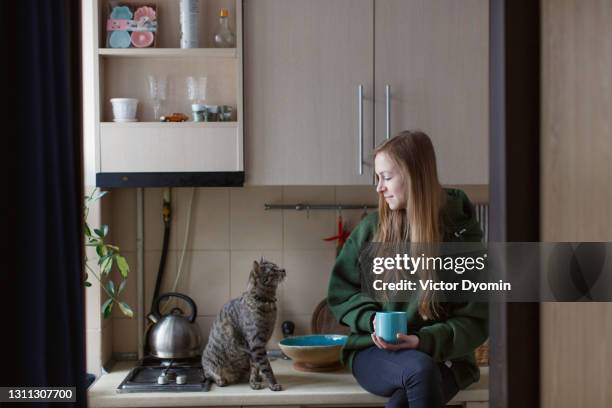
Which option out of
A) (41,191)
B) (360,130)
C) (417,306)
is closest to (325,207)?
(360,130)

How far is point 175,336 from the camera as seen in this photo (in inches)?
109

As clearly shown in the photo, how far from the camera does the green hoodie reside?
8.00 feet

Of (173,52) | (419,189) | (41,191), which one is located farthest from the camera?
(173,52)

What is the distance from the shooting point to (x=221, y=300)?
303 cm

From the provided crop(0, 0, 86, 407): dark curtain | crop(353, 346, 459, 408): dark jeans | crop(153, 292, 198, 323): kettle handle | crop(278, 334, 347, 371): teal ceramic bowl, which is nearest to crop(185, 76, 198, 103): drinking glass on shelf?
crop(153, 292, 198, 323): kettle handle

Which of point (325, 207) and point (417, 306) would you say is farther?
point (325, 207)

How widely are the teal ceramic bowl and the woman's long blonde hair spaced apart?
41 centimetres

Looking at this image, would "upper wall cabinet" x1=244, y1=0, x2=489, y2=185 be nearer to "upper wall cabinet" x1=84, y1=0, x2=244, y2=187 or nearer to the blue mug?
"upper wall cabinet" x1=84, y1=0, x2=244, y2=187

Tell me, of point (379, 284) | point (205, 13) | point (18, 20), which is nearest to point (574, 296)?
point (18, 20)

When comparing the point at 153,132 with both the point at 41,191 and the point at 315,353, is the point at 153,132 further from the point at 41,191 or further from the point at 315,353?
the point at 41,191

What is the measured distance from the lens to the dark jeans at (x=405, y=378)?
229 centimetres

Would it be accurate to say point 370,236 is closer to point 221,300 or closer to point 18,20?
point 221,300

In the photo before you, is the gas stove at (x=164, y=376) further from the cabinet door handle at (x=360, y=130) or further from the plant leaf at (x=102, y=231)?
the cabinet door handle at (x=360, y=130)

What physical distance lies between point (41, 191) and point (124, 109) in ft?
4.41
